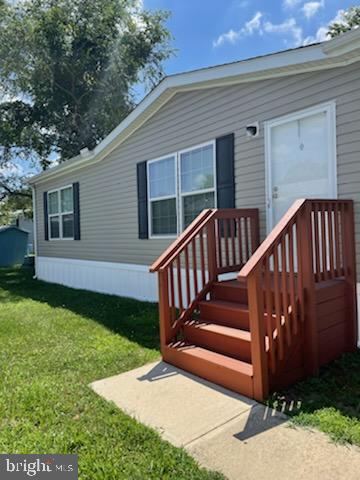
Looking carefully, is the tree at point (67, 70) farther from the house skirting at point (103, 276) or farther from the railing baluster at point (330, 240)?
the railing baluster at point (330, 240)

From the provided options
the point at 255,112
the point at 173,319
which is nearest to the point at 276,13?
the point at 255,112

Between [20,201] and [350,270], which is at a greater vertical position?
[20,201]

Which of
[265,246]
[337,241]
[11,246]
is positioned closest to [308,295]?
[265,246]

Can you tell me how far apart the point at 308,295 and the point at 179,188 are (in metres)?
3.34

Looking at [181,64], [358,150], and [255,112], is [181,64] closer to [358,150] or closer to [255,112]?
[255,112]

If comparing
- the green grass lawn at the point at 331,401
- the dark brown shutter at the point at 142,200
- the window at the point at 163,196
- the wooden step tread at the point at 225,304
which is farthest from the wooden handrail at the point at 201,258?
the dark brown shutter at the point at 142,200

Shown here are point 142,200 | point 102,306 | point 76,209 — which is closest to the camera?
point 102,306

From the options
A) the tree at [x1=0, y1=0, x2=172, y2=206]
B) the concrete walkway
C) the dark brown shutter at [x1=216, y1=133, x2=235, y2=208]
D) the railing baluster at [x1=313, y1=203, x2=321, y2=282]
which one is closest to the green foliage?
the tree at [x1=0, y1=0, x2=172, y2=206]

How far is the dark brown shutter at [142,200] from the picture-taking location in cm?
678

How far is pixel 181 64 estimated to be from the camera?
18016mm

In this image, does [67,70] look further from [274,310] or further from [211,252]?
[274,310]

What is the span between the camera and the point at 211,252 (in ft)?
14.2

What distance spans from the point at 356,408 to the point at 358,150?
8.16ft

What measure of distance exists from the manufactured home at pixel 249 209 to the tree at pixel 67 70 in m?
9.84
